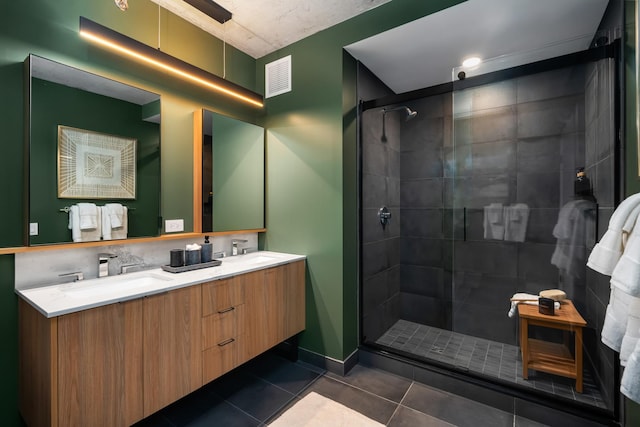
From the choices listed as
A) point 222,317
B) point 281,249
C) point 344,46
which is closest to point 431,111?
point 344,46

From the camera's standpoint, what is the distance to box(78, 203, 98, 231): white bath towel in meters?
1.65

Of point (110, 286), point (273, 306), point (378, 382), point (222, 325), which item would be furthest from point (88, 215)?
point (378, 382)

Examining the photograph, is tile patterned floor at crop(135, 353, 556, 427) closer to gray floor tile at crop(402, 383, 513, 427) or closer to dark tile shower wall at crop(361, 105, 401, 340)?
gray floor tile at crop(402, 383, 513, 427)

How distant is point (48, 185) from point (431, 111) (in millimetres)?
3102

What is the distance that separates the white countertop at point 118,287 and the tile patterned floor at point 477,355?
1368 millimetres

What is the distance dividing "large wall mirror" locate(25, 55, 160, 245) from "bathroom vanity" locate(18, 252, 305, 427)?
1.16 ft

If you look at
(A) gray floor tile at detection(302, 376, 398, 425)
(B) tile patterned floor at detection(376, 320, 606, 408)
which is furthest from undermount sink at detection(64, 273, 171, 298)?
(B) tile patterned floor at detection(376, 320, 606, 408)

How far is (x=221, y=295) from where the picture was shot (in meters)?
1.75

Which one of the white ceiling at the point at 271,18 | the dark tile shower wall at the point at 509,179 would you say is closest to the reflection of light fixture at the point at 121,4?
the white ceiling at the point at 271,18

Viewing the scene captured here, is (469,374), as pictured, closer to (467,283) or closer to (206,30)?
(467,283)

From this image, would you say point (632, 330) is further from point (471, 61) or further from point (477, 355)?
point (471, 61)

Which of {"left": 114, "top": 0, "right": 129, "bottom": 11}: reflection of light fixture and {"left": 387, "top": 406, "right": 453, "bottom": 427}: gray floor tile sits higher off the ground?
{"left": 114, "top": 0, "right": 129, "bottom": 11}: reflection of light fixture

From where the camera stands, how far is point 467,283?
2.56m

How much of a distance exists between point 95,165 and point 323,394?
2.06 meters
